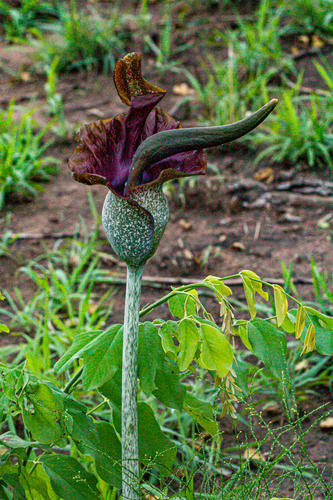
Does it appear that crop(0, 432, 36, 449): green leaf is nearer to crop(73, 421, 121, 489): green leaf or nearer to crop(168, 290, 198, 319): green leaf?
crop(73, 421, 121, 489): green leaf

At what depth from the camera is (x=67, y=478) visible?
1.21m

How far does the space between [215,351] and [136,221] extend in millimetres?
291

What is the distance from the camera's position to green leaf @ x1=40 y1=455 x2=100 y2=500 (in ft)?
3.92

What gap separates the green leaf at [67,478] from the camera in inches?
47.1

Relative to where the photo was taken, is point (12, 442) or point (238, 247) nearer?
point (12, 442)

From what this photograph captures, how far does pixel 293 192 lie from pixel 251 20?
2.24 m

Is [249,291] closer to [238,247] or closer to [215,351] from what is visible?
[215,351]

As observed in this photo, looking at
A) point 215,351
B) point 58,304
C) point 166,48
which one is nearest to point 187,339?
point 215,351

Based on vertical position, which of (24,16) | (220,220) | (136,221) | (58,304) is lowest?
(58,304)

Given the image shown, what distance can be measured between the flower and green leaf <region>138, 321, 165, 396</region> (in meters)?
0.16

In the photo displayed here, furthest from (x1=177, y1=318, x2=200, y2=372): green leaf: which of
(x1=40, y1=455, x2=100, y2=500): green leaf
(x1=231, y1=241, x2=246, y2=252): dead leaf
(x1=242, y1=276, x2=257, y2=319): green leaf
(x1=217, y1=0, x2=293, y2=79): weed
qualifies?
(x1=217, y1=0, x2=293, y2=79): weed

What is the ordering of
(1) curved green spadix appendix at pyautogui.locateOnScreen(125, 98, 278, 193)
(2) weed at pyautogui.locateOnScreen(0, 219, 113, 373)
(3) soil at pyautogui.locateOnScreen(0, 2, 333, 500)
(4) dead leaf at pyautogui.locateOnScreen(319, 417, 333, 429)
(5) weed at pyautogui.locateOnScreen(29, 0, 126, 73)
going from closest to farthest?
(1) curved green spadix appendix at pyautogui.locateOnScreen(125, 98, 278, 193), (4) dead leaf at pyautogui.locateOnScreen(319, 417, 333, 429), (2) weed at pyautogui.locateOnScreen(0, 219, 113, 373), (3) soil at pyautogui.locateOnScreen(0, 2, 333, 500), (5) weed at pyautogui.locateOnScreen(29, 0, 126, 73)

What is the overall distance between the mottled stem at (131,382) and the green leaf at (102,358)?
0.09 feet

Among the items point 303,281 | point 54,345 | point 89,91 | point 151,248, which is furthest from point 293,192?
point 151,248
